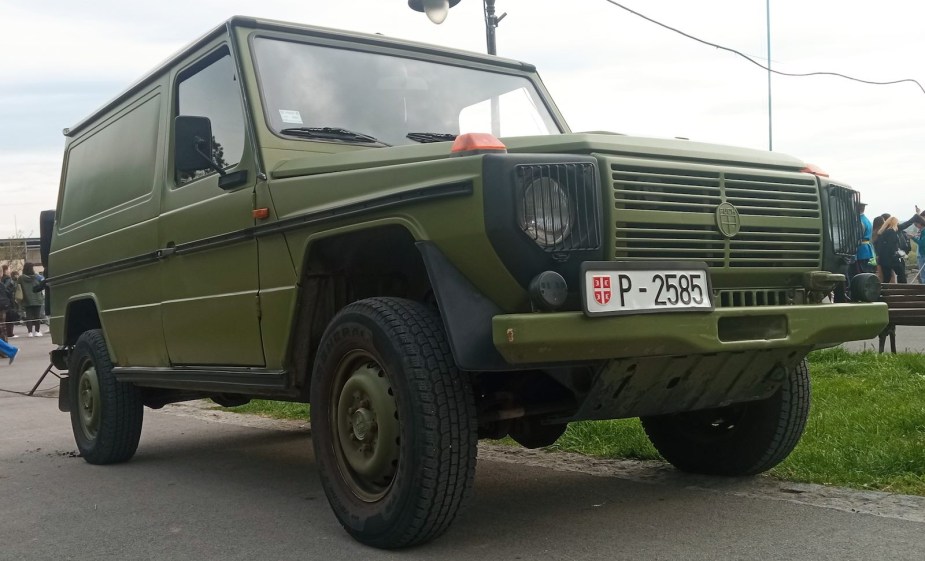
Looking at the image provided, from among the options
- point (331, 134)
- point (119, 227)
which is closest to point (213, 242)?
point (331, 134)

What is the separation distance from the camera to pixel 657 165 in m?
3.65

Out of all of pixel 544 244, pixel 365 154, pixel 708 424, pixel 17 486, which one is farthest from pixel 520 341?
pixel 17 486

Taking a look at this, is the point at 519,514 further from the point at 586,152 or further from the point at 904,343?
the point at 904,343

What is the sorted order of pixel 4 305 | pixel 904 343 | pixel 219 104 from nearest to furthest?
pixel 219 104 < pixel 904 343 < pixel 4 305

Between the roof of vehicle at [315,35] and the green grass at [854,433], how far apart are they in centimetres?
217

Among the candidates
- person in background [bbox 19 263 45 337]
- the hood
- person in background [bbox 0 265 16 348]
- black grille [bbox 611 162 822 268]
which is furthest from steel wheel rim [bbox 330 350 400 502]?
person in background [bbox 19 263 45 337]

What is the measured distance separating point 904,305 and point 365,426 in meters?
6.84

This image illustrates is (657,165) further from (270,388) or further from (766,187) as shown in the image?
(270,388)

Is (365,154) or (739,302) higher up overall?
(365,154)

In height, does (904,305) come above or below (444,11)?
below

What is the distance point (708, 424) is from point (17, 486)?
147 inches

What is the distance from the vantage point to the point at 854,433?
5336 millimetres

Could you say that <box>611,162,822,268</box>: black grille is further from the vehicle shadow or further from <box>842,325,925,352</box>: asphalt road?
<box>842,325,925,352</box>: asphalt road

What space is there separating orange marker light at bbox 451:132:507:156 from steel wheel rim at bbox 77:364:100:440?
149 inches
